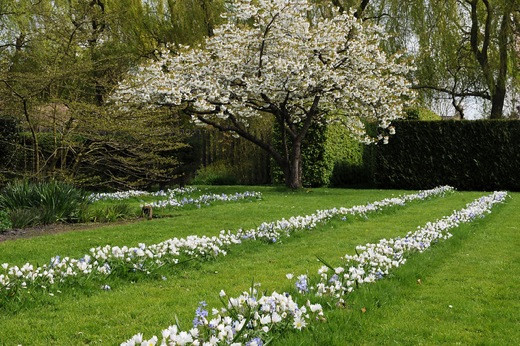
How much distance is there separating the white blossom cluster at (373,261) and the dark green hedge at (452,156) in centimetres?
1023

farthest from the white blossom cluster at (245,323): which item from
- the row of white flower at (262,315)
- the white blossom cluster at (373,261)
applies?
the white blossom cluster at (373,261)

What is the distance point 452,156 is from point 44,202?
1350cm

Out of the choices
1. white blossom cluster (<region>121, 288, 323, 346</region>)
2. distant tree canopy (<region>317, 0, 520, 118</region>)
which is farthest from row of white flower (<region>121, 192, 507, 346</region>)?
distant tree canopy (<region>317, 0, 520, 118</region>)

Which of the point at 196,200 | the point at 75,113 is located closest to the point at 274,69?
the point at 196,200

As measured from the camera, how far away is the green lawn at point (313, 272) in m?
→ 3.65

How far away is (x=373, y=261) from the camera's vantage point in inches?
197

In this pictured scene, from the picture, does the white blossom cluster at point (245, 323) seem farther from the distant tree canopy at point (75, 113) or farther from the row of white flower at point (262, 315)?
the distant tree canopy at point (75, 113)

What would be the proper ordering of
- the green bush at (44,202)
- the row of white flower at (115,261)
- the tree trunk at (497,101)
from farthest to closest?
the tree trunk at (497,101) → the green bush at (44,202) → the row of white flower at (115,261)

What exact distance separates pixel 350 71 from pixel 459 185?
6.17 metres

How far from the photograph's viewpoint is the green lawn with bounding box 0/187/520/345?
144 inches

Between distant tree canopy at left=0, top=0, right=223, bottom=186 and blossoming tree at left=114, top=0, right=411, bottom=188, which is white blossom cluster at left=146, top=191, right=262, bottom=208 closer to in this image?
distant tree canopy at left=0, top=0, right=223, bottom=186

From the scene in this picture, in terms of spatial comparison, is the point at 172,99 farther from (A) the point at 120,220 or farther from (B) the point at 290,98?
Answer: (A) the point at 120,220

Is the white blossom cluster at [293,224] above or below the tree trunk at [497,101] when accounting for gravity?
below

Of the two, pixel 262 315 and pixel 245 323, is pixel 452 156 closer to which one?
pixel 262 315
